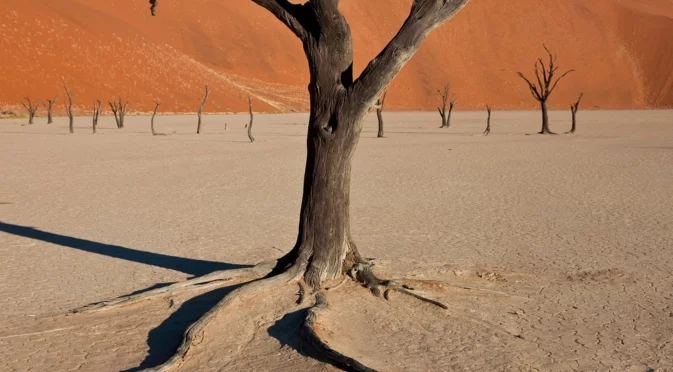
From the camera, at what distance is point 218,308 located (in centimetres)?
536

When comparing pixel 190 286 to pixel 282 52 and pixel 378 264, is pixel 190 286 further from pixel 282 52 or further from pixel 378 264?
pixel 282 52

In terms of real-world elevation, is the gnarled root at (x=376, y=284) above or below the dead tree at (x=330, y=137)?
below

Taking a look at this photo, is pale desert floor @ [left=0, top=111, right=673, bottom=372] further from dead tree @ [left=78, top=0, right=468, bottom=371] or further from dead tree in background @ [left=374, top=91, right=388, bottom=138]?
dead tree in background @ [left=374, top=91, right=388, bottom=138]

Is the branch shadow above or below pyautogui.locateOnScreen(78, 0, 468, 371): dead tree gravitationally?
below

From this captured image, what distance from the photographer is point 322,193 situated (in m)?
6.07

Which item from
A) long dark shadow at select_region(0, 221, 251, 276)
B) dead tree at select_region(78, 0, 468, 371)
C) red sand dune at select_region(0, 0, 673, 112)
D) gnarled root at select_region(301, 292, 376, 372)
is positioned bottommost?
long dark shadow at select_region(0, 221, 251, 276)

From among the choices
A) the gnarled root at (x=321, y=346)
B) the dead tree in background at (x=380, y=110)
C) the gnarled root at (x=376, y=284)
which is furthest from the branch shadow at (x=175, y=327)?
the dead tree in background at (x=380, y=110)

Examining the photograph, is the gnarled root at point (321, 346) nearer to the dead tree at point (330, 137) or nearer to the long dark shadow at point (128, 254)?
the dead tree at point (330, 137)

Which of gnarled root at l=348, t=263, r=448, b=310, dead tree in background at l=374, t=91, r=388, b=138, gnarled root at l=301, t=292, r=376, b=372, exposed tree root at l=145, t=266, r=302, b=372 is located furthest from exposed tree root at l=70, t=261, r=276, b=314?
dead tree in background at l=374, t=91, r=388, b=138

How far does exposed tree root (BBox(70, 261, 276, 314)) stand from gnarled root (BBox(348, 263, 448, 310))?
728mm

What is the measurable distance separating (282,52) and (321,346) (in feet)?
292

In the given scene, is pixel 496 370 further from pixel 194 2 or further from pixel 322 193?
pixel 194 2

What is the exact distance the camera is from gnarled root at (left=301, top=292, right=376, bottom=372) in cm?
439

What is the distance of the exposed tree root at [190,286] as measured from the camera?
19.2ft
